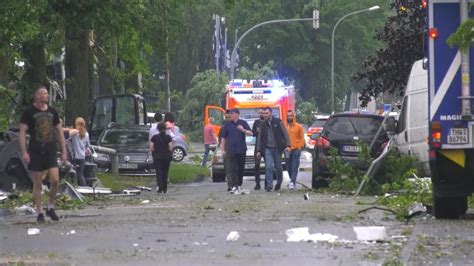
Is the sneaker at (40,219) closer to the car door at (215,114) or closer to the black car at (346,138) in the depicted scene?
the black car at (346,138)

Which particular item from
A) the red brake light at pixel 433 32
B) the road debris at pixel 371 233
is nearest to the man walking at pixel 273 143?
the red brake light at pixel 433 32

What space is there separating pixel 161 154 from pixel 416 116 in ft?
16.8

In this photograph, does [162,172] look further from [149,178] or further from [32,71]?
[149,178]

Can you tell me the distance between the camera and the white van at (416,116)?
2123 centimetres

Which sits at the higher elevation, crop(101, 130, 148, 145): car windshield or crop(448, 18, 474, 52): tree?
crop(448, 18, 474, 52): tree

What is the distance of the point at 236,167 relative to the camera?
22438 millimetres

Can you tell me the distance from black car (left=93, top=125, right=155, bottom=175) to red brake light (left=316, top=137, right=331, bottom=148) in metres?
7.60

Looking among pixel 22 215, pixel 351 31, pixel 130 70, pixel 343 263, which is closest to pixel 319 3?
pixel 351 31

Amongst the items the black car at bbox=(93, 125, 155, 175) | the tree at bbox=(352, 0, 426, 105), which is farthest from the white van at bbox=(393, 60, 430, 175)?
the black car at bbox=(93, 125, 155, 175)

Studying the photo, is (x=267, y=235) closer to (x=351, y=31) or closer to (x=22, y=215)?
(x=22, y=215)

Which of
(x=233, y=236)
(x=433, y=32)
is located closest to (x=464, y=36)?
(x=433, y=32)

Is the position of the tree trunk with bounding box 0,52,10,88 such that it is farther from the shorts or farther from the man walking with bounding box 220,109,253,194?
the shorts

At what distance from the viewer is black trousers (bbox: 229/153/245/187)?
22359mm

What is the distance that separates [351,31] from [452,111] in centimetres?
6867
